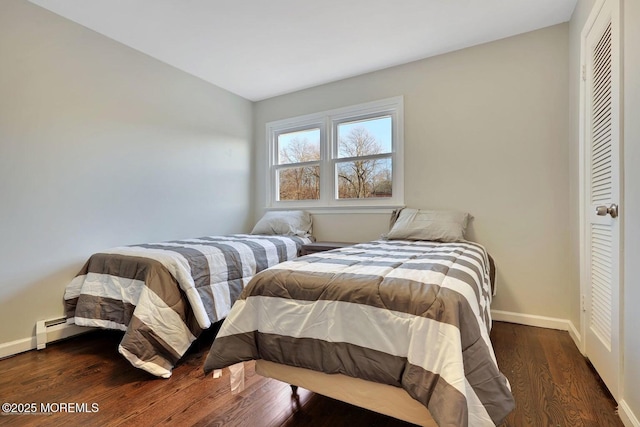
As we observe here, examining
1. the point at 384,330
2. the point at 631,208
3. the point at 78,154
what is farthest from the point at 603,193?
the point at 78,154

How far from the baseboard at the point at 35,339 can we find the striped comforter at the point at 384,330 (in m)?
1.76

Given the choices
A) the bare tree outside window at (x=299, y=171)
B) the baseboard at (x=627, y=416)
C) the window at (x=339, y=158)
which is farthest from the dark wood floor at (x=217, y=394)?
the bare tree outside window at (x=299, y=171)

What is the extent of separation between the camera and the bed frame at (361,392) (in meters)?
1.03

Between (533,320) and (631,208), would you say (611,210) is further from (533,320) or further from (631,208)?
(533,320)

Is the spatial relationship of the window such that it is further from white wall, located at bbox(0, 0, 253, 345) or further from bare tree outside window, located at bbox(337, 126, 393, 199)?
white wall, located at bbox(0, 0, 253, 345)

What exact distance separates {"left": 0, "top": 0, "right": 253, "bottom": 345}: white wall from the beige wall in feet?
7.17

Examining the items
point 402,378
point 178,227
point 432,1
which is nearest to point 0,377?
point 178,227

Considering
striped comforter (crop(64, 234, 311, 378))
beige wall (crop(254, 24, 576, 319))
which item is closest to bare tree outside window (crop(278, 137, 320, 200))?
beige wall (crop(254, 24, 576, 319))

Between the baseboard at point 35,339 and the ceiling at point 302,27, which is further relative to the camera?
the ceiling at point 302,27

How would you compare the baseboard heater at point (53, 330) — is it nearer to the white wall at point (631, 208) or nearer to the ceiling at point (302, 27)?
the ceiling at point (302, 27)

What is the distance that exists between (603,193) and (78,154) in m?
3.54

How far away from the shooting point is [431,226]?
2553mm

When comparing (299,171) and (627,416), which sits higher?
(299,171)

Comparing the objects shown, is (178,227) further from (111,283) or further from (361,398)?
(361,398)
